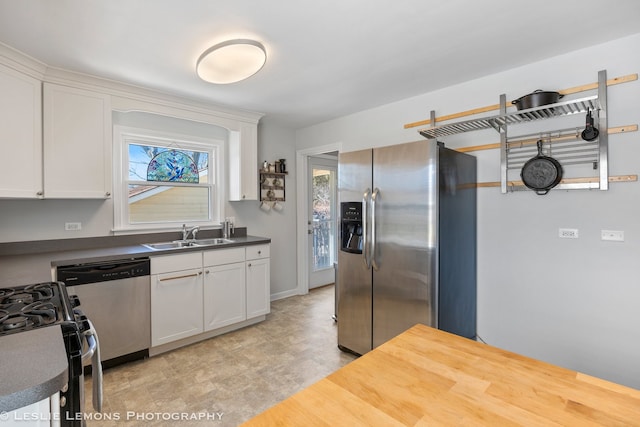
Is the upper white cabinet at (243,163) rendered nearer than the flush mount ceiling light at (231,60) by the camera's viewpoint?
No

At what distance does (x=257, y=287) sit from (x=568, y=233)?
2.81m

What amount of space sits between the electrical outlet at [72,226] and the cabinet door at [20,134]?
1.39 ft

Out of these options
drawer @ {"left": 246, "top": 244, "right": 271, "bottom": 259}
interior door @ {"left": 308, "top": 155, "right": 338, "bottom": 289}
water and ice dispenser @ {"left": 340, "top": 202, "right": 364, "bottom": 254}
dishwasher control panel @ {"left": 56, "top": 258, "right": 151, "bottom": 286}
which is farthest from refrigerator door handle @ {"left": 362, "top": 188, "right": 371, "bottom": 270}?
interior door @ {"left": 308, "top": 155, "right": 338, "bottom": 289}

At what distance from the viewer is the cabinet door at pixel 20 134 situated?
7.05 feet

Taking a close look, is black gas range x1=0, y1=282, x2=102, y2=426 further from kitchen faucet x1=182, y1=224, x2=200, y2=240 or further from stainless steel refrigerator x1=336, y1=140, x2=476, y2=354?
stainless steel refrigerator x1=336, y1=140, x2=476, y2=354

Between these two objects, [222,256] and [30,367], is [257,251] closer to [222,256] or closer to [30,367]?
[222,256]

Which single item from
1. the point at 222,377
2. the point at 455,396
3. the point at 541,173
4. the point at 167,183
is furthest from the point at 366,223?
the point at 167,183

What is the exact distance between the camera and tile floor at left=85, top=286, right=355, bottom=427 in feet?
6.51

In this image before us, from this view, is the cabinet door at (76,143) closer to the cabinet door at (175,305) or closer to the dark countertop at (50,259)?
the dark countertop at (50,259)

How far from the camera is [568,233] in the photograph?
2.22 m

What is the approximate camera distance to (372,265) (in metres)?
2.57

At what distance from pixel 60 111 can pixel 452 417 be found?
324 centimetres

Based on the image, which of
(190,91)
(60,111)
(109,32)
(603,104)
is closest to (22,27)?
(109,32)

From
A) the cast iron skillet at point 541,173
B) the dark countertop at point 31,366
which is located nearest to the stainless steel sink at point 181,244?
the dark countertop at point 31,366
